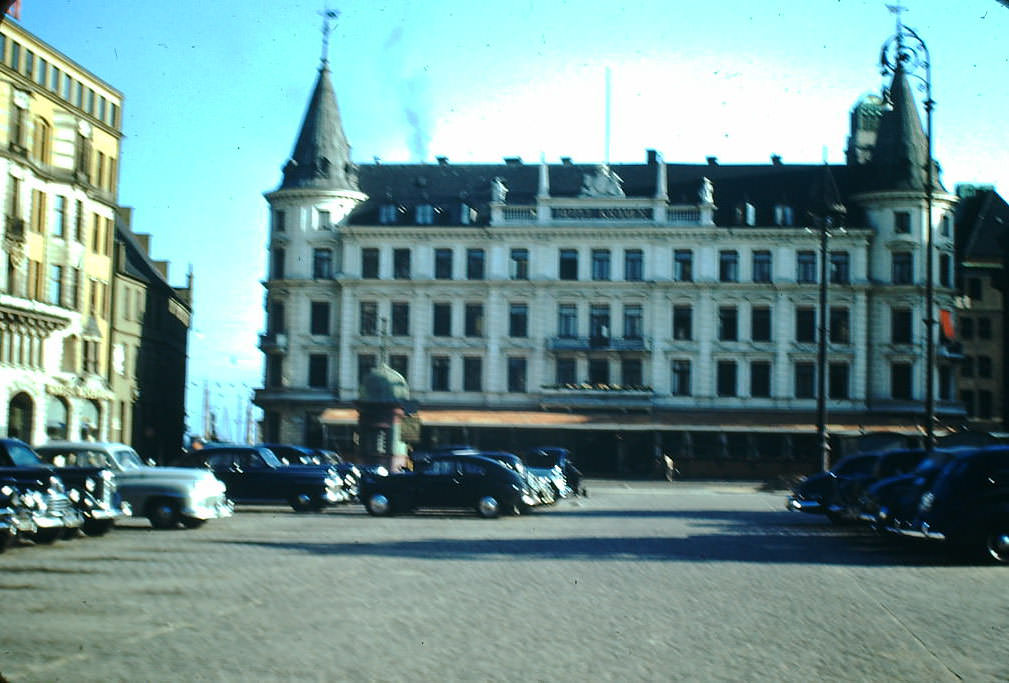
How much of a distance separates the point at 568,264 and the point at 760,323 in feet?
37.0

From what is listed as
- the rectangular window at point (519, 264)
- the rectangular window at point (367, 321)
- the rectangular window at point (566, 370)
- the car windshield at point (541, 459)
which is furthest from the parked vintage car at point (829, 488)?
the rectangular window at point (367, 321)

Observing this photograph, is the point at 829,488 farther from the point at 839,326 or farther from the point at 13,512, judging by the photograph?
the point at 839,326

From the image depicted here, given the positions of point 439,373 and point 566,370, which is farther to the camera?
point 439,373

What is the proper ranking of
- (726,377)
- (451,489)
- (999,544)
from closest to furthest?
(999,544), (451,489), (726,377)

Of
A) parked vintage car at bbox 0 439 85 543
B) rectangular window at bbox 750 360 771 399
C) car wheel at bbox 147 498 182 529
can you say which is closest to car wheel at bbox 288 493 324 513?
car wheel at bbox 147 498 182 529

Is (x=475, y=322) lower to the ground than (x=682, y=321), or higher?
lower

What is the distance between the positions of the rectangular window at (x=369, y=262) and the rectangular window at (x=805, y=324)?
78.7 ft

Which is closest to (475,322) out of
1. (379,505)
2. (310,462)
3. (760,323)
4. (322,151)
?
(322,151)

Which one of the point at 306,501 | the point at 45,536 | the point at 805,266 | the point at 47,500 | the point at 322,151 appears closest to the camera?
the point at 47,500

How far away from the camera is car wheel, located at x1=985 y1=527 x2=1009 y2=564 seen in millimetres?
20172

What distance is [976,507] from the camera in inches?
798

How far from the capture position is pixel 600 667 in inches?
417

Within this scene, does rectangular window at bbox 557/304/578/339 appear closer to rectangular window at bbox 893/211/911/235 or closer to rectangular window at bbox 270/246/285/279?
rectangular window at bbox 270/246/285/279

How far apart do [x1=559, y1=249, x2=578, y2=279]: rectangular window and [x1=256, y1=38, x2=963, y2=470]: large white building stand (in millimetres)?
113
